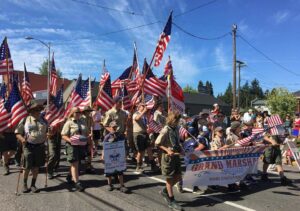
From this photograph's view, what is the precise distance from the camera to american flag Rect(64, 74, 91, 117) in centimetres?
983

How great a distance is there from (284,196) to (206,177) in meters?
1.66

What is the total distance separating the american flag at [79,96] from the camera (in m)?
9.83

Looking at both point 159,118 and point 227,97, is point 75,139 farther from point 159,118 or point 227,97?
point 227,97

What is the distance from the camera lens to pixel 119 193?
23.6 feet

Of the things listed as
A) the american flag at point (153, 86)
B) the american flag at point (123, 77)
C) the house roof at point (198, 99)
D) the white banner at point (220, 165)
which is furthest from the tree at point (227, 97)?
the white banner at point (220, 165)

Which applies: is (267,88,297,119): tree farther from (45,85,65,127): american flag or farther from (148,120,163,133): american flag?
(45,85,65,127): american flag

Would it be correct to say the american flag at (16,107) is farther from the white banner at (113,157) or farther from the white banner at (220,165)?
the white banner at (220,165)

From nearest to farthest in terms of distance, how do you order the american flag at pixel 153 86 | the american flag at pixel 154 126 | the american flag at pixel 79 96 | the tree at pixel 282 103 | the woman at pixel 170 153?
1. the woman at pixel 170 153
2. the american flag at pixel 154 126
3. the american flag at pixel 79 96
4. the american flag at pixel 153 86
5. the tree at pixel 282 103

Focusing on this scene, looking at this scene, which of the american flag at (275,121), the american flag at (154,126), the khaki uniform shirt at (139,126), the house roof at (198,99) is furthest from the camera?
the house roof at (198,99)

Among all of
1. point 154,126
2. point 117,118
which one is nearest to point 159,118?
point 154,126

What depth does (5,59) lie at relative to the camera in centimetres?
1191

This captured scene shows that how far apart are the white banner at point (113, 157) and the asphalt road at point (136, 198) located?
0.46 metres

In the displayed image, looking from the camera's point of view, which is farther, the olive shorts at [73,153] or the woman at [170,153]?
the olive shorts at [73,153]

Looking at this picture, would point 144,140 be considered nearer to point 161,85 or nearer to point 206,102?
point 161,85
